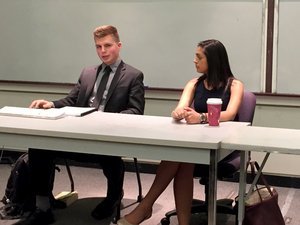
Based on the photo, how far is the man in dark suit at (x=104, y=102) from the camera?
10.2 ft

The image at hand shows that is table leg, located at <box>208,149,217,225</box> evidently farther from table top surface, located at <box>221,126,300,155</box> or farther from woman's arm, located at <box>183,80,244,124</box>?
woman's arm, located at <box>183,80,244,124</box>

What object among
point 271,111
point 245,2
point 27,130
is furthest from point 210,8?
point 27,130

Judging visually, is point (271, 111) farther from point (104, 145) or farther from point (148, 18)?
point (104, 145)

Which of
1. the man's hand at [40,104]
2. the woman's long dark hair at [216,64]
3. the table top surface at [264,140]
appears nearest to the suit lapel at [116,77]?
the man's hand at [40,104]

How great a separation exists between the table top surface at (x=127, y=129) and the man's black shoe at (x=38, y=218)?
73 cm

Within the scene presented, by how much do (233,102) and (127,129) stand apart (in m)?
0.76

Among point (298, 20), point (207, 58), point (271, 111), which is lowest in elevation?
point (271, 111)

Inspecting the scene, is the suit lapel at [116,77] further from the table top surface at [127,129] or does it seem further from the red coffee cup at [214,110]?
the red coffee cup at [214,110]

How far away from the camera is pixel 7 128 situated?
2.51 meters

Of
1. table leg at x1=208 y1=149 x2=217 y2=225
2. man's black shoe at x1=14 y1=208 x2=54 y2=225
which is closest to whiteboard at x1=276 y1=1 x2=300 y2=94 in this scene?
→ table leg at x1=208 y1=149 x2=217 y2=225

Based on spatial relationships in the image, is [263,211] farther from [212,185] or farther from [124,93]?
[124,93]

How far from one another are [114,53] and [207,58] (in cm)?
73

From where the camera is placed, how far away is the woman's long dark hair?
9.60ft

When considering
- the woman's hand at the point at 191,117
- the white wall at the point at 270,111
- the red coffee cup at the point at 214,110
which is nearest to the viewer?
the red coffee cup at the point at 214,110
